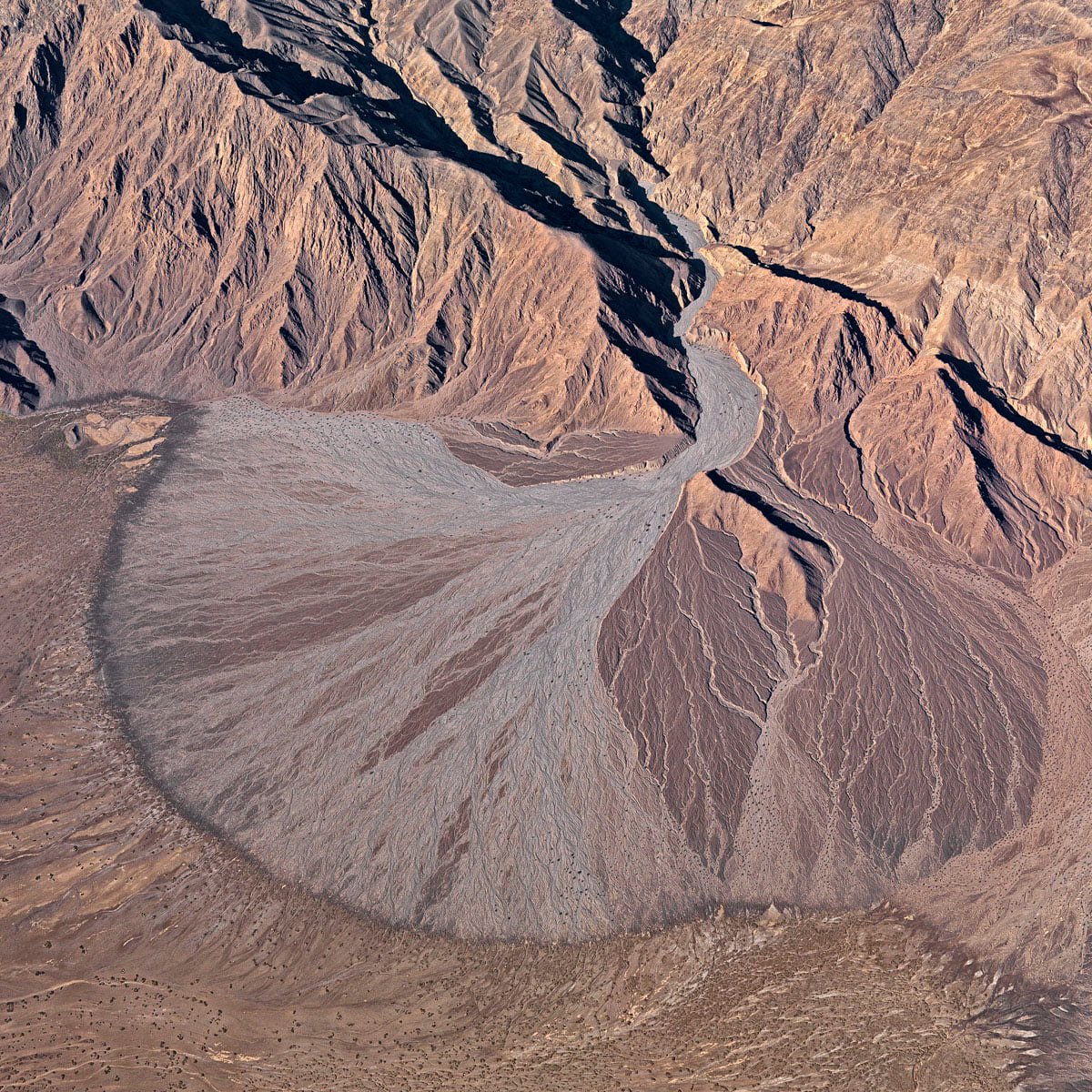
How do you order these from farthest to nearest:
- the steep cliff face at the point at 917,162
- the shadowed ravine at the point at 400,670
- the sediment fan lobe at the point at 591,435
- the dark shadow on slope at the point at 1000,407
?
the steep cliff face at the point at 917,162, the dark shadow on slope at the point at 1000,407, the sediment fan lobe at the point at 591,435, the shadowed ravine at the point at 400,670

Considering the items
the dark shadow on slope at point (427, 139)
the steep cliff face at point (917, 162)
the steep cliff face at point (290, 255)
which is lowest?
the steep cliff face at point (290, 255)

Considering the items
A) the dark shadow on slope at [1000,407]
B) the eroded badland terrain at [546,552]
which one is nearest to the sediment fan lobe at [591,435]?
the eroded badland terrain at [546,552]

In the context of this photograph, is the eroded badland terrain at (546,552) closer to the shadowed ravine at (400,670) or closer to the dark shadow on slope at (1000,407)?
the shadowed ravine at (400,670)

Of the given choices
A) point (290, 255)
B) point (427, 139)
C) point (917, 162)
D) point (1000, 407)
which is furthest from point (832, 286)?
point (290, 255)

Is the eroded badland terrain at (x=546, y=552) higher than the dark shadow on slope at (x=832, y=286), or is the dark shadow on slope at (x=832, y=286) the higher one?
the dark shadow on slope at (x=832, y=286)

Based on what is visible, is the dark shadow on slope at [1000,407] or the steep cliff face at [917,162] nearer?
the dark shadow on slope at [1000,407]

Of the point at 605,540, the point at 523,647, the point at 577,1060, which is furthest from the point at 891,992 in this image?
the point at 605,540

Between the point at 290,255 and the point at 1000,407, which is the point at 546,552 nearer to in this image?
the point at 1000,407
